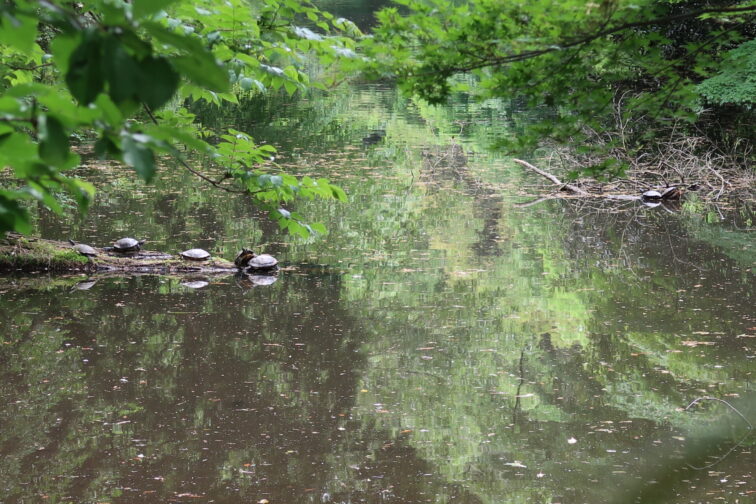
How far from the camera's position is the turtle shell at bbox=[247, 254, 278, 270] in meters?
9.52

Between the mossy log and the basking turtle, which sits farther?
the basking turtle

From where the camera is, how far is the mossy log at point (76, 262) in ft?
31.2

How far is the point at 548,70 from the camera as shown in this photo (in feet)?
10.8

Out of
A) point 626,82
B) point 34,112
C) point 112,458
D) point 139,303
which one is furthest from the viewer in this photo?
point 626,82

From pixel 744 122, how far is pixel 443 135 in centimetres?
811

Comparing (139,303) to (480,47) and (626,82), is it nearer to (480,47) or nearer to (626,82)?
(480,47)

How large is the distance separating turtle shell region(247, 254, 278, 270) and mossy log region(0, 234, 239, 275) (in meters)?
0.28

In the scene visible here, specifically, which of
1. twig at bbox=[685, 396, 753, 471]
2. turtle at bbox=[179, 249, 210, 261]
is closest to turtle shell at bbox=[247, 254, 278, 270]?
turtle at bbox=[179, 249, 210, 261]

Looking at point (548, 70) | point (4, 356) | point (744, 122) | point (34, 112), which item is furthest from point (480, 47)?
point (744, 122)

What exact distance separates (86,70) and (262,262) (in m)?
8.44

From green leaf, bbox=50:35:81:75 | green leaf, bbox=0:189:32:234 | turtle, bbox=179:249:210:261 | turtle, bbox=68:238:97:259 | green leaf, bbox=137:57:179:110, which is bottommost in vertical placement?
turtle, bbox=68:238:97:259

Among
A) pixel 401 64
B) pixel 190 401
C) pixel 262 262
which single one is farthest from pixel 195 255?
pixel 401 64

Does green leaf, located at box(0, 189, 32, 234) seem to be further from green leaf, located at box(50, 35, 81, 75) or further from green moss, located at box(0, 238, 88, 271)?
green moss, located at box(0, 238, 88, 271)

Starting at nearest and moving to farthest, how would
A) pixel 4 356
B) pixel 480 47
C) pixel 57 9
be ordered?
pixel 57 9 < pixel 480 47 < pixel 4 356
